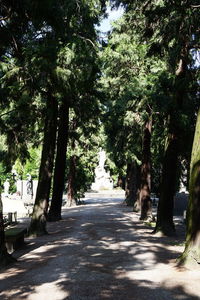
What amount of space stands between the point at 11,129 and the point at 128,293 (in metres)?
11.6

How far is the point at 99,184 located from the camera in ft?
198

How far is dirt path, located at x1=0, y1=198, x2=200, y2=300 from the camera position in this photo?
6.62 metres

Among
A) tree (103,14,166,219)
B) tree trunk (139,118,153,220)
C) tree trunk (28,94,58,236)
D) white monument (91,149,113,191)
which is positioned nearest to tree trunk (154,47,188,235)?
tree (103,14,166,219)

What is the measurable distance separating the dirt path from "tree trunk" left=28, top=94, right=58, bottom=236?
1814mm

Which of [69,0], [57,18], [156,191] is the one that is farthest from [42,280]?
[156,191]

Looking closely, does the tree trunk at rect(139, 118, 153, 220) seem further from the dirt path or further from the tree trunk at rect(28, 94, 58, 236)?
the dirt path

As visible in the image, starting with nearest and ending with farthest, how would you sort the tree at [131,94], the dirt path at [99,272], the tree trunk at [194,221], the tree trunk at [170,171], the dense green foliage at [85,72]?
the dirt path at [99,272] → the tree trunk at [194,221] → the dense green foliage at [85,72] → the tree trunk at [170,171] → the tree at [131,94]

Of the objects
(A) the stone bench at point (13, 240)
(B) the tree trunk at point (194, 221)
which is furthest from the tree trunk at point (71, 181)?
(B) the tree trunk at point (194, 221)

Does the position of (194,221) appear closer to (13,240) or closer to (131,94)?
(13,240)

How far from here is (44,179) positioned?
15523mm

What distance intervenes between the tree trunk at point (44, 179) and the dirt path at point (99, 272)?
1814 millimetres

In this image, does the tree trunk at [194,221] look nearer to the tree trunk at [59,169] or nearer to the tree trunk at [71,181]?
the tree trunk at [59,169]

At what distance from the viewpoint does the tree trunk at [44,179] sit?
590 inches

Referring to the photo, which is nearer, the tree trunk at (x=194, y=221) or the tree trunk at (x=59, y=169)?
the tree trunk at (x=194, y=221)
